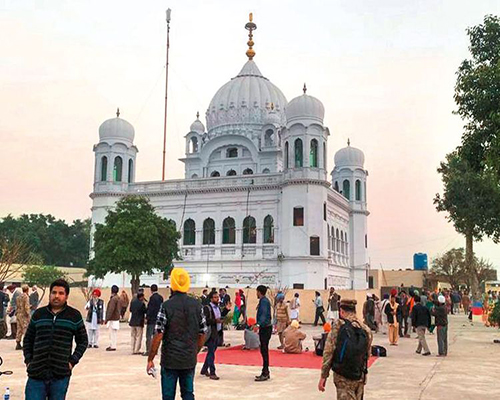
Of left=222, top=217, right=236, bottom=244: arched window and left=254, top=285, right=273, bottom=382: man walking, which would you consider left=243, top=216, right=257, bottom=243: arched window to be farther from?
left=254, top=285, right=273, bottom=382: man walking

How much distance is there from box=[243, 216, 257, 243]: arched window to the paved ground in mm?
28062

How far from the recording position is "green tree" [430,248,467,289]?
63938mm

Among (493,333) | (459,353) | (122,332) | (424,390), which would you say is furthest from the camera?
(493,333)

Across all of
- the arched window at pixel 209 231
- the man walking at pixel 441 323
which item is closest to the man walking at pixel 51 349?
the man walking at pixel 441 323

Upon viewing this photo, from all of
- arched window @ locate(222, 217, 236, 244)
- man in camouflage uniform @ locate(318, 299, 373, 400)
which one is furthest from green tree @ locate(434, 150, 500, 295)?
man in camouflage uniform @ locate(318, 299, 373, 400)

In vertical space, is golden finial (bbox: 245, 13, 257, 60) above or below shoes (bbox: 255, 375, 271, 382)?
above

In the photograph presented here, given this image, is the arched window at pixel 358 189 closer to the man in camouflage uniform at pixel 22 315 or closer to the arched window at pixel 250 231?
the arched window at pixel 250 231

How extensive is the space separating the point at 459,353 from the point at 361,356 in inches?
469

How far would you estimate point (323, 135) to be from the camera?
44125 millimetres

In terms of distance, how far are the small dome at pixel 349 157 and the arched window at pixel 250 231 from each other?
16.2 m

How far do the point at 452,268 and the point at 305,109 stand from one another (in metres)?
31.9

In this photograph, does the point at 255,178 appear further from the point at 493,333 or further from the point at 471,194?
Answer: the point at 493,333

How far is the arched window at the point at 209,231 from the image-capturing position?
4547 centimetres

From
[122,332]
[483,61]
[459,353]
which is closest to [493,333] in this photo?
[459,353]
